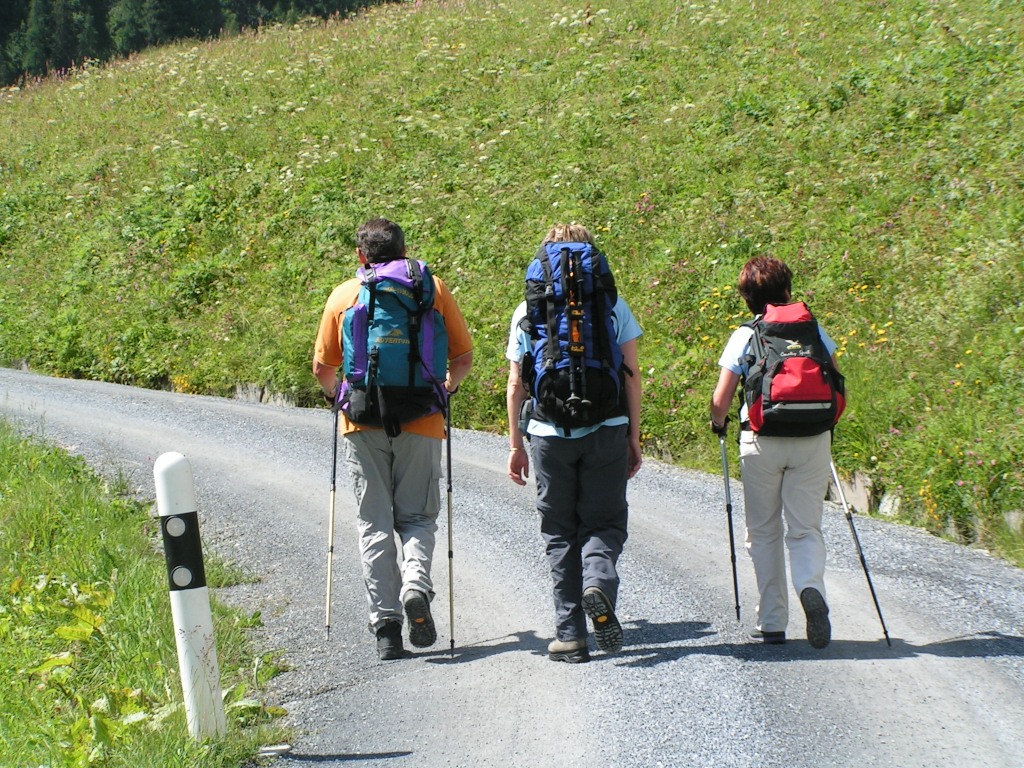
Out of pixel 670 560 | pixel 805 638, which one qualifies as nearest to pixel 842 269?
pixel 670 560

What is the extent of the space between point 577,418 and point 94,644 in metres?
2.84

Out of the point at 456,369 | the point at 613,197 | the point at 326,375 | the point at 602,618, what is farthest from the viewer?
the point at 613,197

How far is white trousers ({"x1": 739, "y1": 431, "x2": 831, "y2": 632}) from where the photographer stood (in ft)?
18.6

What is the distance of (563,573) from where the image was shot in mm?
5496

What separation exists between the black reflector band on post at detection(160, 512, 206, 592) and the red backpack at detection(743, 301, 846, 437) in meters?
2.81

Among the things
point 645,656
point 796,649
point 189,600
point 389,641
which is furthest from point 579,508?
point 189,600

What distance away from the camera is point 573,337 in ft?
17.3

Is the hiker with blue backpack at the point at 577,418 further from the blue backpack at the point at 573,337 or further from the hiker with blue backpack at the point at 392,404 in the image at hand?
the hiker with blue backpack at the point at 392,404

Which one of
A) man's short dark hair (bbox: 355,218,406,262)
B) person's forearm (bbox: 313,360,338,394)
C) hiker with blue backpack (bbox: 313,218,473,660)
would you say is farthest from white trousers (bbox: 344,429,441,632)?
man's short dark hair (bbox: 355,218,406,262)

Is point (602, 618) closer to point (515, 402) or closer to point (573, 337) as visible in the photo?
point (515, 402)

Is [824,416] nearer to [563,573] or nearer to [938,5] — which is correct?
[563,573]

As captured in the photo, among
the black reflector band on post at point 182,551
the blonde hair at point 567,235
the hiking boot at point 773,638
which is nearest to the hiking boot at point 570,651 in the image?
the hiking boot at point 773,638

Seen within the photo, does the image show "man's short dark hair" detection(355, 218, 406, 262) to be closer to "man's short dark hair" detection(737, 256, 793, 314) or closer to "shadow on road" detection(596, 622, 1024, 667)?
"man's short dark hair" detection(737, 256, 793, 314)

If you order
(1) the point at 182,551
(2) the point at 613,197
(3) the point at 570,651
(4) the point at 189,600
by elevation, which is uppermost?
(2) the point at 613,197
